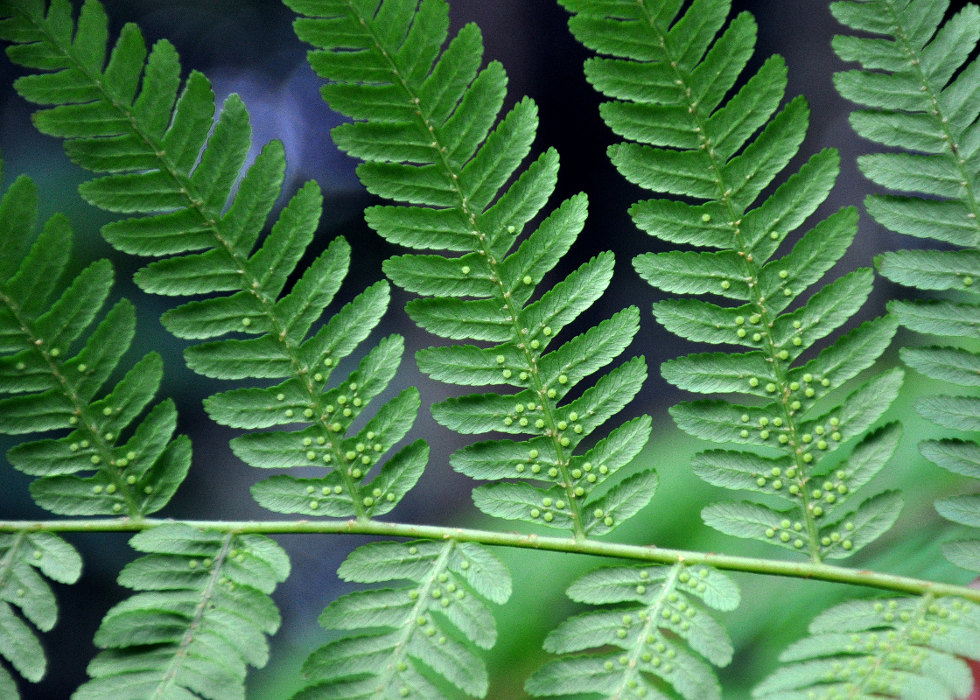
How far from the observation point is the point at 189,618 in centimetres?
123

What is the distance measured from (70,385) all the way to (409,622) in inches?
28.9

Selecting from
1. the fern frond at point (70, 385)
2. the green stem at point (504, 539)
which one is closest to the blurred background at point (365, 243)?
the green stem at point (504, 539)

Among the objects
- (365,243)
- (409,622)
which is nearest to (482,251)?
(409,622)

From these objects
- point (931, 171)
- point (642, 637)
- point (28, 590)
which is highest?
point (931, 171)

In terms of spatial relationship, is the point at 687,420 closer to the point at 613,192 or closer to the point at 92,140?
the point at 92,140

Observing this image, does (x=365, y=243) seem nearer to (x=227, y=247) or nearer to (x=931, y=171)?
(x=227, y=247)

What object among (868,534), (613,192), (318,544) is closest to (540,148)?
(613,192)

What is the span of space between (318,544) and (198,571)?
2.42 m

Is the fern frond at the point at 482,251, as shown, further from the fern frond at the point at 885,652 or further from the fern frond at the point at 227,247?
the fern frond at the point at 885,652

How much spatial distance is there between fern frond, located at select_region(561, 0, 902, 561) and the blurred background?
114cm

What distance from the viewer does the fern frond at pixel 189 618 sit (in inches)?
46.3

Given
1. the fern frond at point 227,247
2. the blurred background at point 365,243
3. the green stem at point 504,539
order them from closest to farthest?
the fern frond at point 227,247 < the green stem at point 504,539 < the blurred background at point 365,243

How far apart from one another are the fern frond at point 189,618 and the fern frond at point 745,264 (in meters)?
0.79

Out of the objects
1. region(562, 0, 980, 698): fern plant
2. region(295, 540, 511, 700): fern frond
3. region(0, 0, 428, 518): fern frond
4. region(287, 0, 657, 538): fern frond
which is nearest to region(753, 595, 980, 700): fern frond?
region(562, 0, 980, 698): fern plant
